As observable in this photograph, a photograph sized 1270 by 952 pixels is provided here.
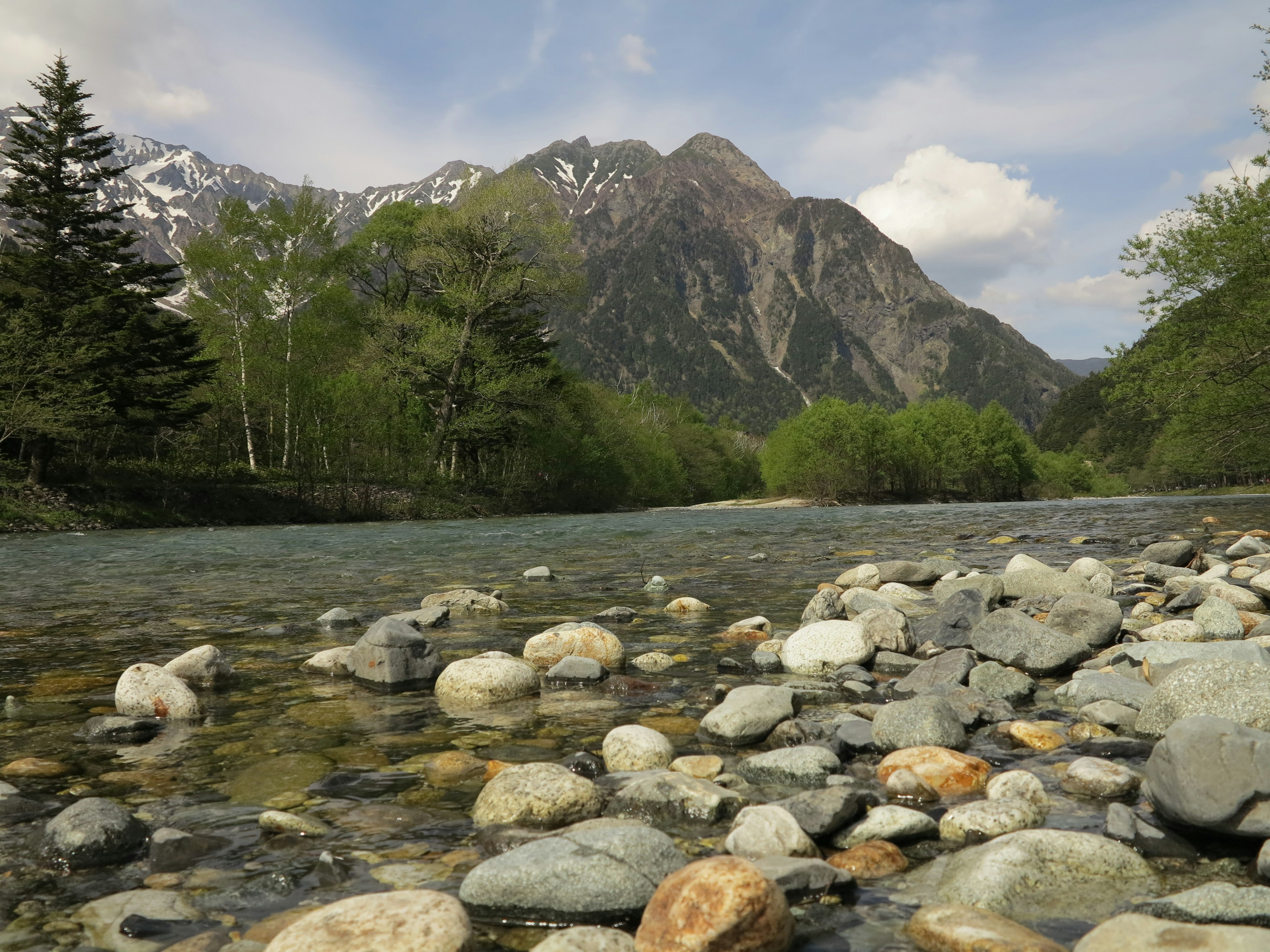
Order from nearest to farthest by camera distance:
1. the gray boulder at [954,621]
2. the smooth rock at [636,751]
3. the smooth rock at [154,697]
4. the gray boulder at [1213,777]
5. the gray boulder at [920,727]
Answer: the gray boulder at [1213,777]
the smooth rock at [636,751]
the gray boulder at [920,727]
the smooth rock at [154,697]
the gray boulder at [954,621]

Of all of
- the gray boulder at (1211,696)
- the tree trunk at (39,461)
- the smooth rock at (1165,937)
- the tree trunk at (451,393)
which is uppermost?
the tree trunk at (451,393)

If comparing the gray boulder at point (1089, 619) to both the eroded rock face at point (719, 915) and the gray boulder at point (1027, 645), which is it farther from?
the eroded rock face at point (719, 915)

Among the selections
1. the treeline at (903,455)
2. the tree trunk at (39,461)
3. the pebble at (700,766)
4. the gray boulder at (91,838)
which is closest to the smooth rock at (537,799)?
the pebble at (700,766)

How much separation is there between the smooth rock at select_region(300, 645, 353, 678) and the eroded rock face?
470 cm

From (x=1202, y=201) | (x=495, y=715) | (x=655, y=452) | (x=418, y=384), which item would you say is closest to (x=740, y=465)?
(x=655, y=452)

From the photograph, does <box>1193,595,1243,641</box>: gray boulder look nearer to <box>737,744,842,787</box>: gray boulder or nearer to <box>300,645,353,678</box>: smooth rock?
<box>737,744,842,787</box>: gray boulder

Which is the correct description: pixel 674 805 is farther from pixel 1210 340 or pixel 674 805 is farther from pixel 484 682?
pixel 1210 340

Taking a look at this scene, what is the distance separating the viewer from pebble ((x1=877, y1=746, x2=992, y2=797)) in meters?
A: 4.09

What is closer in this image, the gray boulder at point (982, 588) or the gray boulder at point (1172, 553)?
the gray boulder at point (982, 588)

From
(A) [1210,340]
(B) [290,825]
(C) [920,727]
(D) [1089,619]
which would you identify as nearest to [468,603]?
(B) [290,825]

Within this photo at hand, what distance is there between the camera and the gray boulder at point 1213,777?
3.20 meters

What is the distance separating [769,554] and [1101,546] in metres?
7.60

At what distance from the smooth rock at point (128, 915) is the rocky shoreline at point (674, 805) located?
1 centimetres

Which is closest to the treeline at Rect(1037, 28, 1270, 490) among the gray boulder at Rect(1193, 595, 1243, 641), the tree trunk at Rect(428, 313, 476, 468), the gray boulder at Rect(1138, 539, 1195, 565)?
the gray boulder at Rect(1138, 539, 1195, 565)
